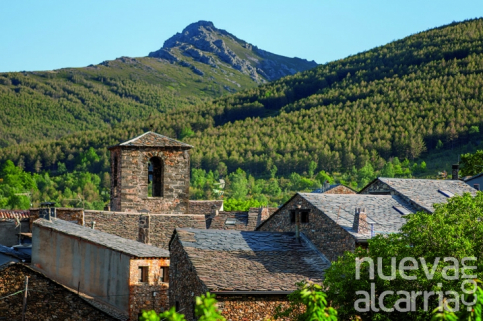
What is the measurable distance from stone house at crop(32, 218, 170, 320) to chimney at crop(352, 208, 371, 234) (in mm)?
7758

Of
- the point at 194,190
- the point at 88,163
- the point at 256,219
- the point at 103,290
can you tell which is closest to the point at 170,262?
the point at 103,290

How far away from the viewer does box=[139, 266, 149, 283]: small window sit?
30500mm

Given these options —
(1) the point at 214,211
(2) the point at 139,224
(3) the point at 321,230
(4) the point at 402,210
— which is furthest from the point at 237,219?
(3) the point at 321,230

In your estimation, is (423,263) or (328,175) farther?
(328,175)

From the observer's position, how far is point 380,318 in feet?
67.7

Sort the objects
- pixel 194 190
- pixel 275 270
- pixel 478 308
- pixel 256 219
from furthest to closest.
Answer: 1. pixel 194 190
2. pixel 256 219
3. pixel 275 270
4. pixel 478 308

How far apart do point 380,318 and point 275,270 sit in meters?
6.51

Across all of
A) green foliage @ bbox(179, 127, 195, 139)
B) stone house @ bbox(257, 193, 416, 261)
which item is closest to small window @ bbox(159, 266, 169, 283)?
stone house @ bbox(257, 193, 416, 261)

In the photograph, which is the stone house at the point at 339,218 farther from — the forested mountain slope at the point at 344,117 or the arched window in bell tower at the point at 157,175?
the forested mountain slope at the point at 344,117

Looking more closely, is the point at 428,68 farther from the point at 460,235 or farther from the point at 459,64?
the point at 460,235

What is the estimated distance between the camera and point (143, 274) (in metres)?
30.6

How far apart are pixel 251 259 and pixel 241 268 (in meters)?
→ 1.10

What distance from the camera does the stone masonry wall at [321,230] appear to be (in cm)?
2792

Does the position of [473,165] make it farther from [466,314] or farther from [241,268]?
[466,314]
